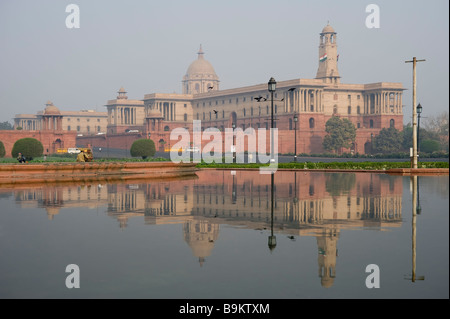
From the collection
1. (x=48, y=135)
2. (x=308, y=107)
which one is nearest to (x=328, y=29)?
(x=308, y=107)

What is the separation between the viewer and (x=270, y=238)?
12.4 metres

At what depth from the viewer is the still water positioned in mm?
8570

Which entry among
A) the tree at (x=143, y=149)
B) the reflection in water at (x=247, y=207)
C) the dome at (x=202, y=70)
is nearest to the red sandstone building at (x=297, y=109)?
the tree at (x=143, y=149)

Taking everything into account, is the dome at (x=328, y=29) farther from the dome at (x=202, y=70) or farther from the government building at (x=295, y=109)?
the dome at (x=202, y=70)

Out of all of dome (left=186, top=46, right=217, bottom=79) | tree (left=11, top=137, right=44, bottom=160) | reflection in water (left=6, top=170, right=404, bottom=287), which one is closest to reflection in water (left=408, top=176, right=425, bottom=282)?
reflection in water (left=6, top=170, right=404, bottom=287)

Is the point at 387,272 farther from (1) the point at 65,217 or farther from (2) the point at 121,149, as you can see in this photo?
(2) the point at 121,149

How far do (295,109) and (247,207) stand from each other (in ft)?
342

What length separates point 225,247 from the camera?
11.5 m

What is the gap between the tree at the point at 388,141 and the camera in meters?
108

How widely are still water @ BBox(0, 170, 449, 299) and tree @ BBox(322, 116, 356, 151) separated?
87.6 meters

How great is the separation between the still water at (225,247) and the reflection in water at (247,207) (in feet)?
0.13

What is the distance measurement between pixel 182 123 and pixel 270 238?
464 ft

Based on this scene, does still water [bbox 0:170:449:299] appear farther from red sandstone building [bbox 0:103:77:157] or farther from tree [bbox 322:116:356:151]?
tree [bbox 322:116:356:151]

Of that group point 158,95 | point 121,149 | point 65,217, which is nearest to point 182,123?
point 158,95
